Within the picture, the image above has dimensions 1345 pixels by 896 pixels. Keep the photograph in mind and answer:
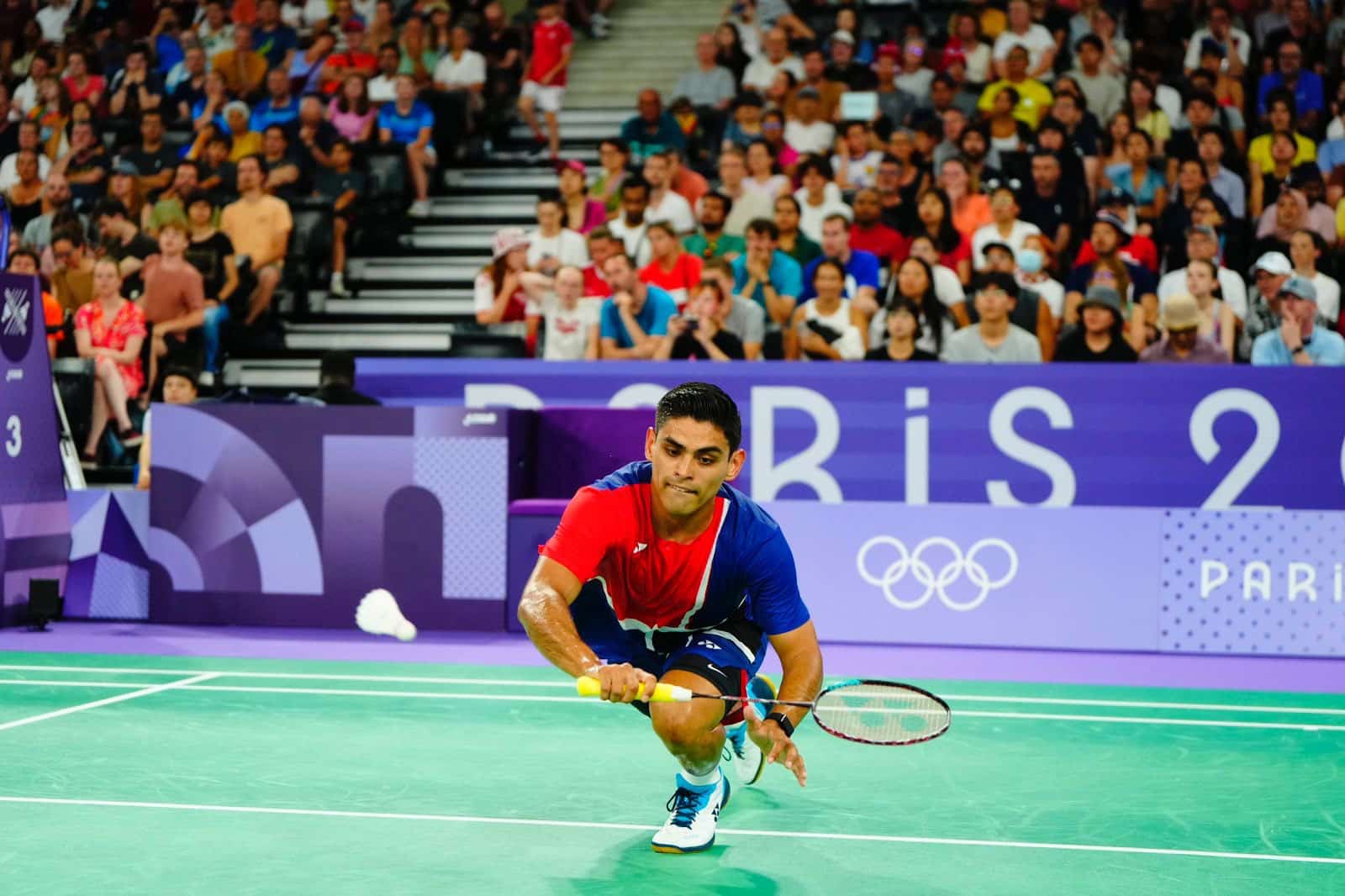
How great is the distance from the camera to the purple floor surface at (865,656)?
9.14 metres

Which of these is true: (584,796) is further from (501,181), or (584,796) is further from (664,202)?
(501,181)

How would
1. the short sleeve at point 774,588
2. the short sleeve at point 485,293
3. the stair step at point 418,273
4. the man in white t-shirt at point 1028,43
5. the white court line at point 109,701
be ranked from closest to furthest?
the short sleeve at point 774,588
the white court line at point 109,701
the short sleeve at point 485,293
the man in white t-shirt at point 1028,43
the stair step at point 418,273

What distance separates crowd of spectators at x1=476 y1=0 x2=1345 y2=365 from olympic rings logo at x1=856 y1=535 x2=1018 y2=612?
179 centimetres

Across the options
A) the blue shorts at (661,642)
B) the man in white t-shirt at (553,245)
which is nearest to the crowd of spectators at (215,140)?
the man in white t-shirt at (553,245)

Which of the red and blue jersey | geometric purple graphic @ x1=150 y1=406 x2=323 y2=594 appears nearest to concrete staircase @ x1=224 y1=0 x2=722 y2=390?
geometric purple graphic @ x1=150 y1=406 x2=323 y2=594

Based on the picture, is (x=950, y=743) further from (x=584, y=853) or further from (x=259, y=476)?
(x=259, y=476)

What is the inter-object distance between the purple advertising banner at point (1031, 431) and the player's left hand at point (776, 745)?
6043mm

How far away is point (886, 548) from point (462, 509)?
2.61 meters

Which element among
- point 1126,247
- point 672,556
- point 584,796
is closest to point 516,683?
point 584,796

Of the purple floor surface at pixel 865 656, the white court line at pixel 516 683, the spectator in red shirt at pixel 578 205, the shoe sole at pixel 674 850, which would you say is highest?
the spectator in red shirt at pixel 578 205

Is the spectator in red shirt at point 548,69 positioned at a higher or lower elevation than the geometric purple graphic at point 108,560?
higher

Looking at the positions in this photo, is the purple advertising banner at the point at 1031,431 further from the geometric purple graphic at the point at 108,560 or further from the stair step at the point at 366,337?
the stair step at the point at 366,337

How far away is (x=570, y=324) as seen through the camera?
12195 millimetres

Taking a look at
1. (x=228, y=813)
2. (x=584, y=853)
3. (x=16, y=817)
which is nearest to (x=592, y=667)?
(x=584, y=853)
